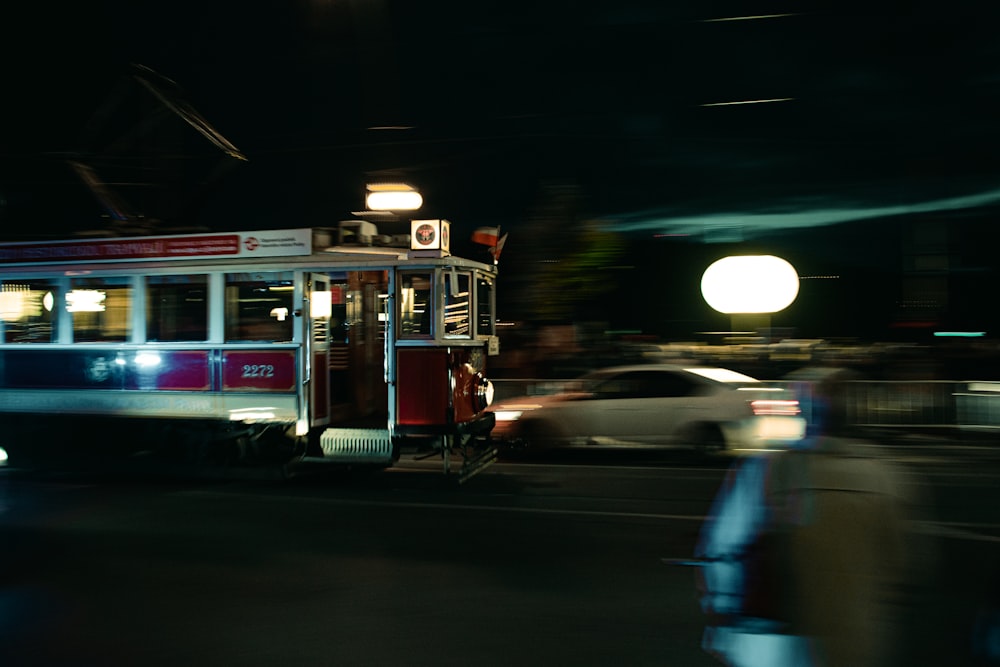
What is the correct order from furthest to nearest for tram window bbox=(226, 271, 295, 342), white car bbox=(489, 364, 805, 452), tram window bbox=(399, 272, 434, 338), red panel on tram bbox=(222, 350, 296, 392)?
white car bbox=(489, 364, 805, 452)
tram window bbox=(226, 271, 295, 342)
red panel on tram bbox=(222, 350, 296, 392)
tram window bbox=(399, 272, 434, 338)

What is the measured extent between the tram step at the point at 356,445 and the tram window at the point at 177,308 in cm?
214


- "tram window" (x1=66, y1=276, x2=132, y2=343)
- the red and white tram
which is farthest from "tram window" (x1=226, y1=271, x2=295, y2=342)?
"tram window" (x1=66, y1=276, x2=132, y2=343)

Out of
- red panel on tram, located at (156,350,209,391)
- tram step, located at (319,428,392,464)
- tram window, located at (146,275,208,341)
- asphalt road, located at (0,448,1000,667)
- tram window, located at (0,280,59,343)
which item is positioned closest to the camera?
asphalt road, located at (0,448,1000,667)

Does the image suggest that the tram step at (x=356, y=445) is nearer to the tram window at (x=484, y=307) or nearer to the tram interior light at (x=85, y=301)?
the tram window at (x=484, y=307)

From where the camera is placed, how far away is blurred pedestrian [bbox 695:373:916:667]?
8.20 ft

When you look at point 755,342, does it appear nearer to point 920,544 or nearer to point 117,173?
point 117,173

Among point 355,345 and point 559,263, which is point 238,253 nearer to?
point 355,345

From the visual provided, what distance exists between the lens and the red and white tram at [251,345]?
9812 millimetres

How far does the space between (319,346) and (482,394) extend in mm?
2194

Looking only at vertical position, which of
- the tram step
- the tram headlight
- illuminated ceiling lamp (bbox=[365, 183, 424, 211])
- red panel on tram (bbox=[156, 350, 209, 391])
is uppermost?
illuminated ceiling lamp (bbox=[365, 183, 424, 211])

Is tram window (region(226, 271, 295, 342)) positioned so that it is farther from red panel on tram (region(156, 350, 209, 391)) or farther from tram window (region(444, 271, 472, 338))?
tram window (region(444, 271, 472, 338))

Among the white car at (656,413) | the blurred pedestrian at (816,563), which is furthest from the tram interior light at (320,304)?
the blurred pedestrian at (816,563)

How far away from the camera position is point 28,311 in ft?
37.4

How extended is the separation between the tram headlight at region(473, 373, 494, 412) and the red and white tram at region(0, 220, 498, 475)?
34 mm
